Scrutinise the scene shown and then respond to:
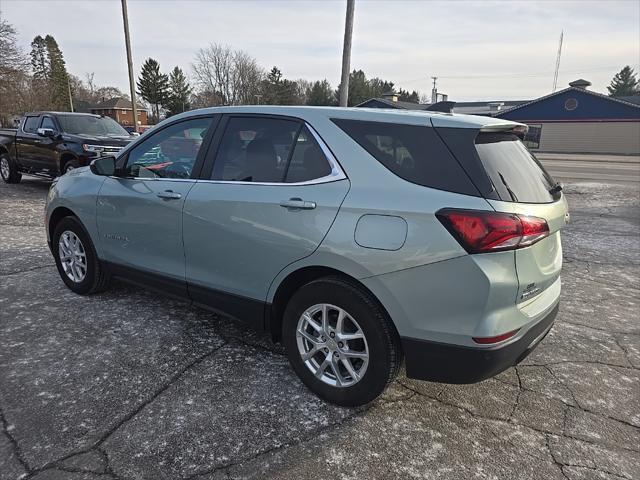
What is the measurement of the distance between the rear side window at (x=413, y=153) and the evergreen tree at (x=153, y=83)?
83.3m

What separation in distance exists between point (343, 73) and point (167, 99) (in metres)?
74.6

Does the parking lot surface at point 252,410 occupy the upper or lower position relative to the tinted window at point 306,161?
lower

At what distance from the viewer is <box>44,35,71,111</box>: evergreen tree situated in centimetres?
6856

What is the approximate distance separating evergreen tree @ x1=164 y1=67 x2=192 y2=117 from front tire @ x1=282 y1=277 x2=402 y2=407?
81.4 m

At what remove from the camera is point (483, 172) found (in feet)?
7.45

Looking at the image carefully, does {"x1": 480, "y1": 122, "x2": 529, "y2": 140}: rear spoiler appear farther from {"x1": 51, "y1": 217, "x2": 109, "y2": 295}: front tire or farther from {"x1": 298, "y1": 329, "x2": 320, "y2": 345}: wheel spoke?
{"x1": 51, "y1": 217, "x2": 109, "y2": 295}: front tire

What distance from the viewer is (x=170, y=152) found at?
3590 mm

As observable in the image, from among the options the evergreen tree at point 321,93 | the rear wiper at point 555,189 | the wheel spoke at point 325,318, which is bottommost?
the wheel spoke at point 325,318

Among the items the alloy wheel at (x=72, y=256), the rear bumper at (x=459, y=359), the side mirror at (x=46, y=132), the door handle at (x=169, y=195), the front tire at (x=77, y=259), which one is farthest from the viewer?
the side mirror at (x=46, y=132)

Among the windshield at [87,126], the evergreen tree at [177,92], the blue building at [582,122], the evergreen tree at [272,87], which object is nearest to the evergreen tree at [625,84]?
the blue building at [582,122]

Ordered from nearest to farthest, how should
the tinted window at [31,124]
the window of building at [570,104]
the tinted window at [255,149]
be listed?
1. the tinted window at [255,149]
2. the tinted window at [31,124]
3. the window of building at [570,104]

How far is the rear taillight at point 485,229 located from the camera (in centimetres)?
215

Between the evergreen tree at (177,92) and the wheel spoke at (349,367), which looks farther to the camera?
the evergreen tree at (177,92)

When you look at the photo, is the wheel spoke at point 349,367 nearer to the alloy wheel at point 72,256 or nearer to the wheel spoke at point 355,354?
the wheel spoke at point 355,354
